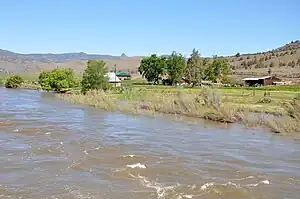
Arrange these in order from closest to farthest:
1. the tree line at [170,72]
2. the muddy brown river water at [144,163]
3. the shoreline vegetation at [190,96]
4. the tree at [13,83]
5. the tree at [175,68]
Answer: the muddy brown river water at [144,163], the shoreline vegetation at [190,96], the tree line at [170,72], the tree at [175,68], the tree at [13,83]

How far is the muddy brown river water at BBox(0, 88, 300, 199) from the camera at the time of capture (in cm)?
1239

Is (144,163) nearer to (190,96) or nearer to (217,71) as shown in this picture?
(190,96)

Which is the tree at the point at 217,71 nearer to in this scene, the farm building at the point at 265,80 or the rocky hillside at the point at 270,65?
the farm building at the point at 265,80

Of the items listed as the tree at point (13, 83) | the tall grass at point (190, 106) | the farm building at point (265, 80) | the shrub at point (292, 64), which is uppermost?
the shrub at point (292, 64)

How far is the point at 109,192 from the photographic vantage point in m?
12.1

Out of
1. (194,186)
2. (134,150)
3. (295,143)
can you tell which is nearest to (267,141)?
(295,143)

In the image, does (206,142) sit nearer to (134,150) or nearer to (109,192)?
(134,150)

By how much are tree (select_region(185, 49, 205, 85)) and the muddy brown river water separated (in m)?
59.9

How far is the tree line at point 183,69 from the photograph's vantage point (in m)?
86.2

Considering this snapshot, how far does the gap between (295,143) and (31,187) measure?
15.2 m

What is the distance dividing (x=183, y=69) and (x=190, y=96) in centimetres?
5378

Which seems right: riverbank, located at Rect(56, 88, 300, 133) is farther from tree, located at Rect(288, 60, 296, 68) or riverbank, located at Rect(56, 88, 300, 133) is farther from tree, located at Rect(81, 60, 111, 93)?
tree, located at Rect(288, 60, 296, 68)

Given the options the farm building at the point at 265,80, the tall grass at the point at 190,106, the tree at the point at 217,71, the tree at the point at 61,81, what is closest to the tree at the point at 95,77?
the tall grass at the point at 190,106

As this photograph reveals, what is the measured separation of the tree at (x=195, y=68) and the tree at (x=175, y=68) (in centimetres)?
170
